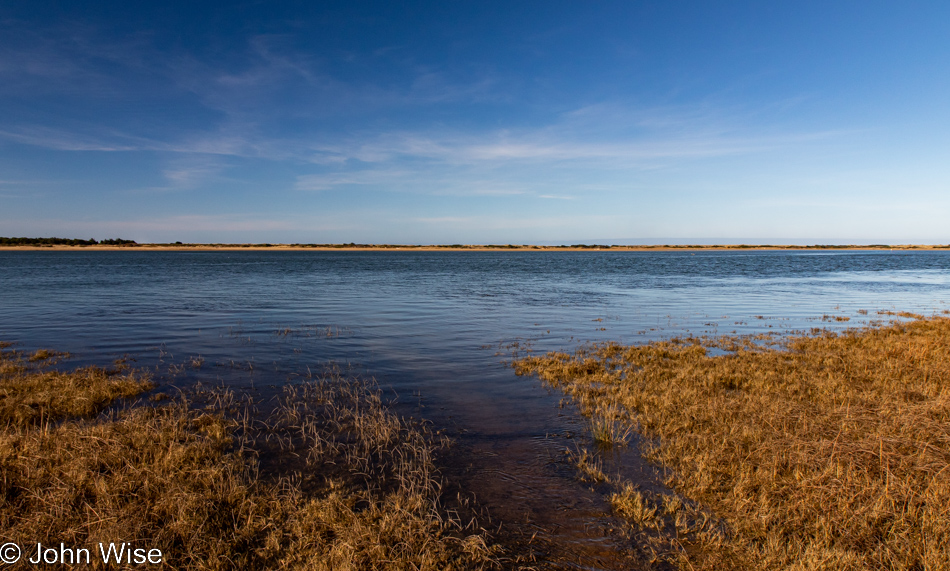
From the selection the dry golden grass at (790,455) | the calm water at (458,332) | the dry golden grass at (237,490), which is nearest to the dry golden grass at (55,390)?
the dry golden grass at (237,490)

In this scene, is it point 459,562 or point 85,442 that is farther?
point 85,442

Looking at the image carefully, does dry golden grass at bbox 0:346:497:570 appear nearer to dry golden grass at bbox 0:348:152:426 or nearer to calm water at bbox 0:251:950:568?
dry golden grass at bbox 0:348:152:426

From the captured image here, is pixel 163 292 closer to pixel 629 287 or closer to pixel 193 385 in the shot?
pixel 193 385

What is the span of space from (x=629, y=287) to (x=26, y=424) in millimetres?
43092

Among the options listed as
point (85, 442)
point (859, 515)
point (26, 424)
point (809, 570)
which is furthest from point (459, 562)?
point (26, 424)

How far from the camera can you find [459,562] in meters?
5.28

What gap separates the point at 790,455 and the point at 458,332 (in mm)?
14899

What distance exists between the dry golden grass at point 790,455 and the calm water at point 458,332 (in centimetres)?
105

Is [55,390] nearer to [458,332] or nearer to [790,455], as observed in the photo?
[458,332]

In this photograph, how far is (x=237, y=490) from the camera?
21.0 feet

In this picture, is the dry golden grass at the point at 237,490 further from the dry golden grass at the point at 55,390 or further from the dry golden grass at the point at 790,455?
the dry golden grass at the point at 790,455

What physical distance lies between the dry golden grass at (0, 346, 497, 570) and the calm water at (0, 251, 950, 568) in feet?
4.05

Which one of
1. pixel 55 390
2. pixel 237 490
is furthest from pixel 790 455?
pixel 55 390

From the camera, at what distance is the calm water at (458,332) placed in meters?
7.71
